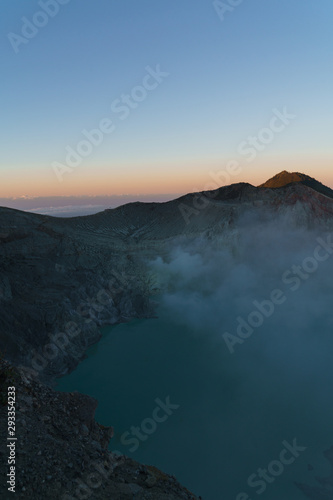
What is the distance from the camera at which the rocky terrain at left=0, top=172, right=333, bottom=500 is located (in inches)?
348

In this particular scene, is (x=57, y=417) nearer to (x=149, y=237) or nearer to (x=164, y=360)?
(x=164, y=360)

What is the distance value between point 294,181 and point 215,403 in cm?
6391

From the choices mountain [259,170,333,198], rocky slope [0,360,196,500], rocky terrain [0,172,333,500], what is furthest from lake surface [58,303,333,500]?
mountain [259,170,333,198]

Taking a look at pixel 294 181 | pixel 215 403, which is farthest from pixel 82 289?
pixel 294 181

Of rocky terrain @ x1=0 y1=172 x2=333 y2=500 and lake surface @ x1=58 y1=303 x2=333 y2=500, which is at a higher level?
rocky terrain @ x1=0 y1=172 x2=333 y2=500

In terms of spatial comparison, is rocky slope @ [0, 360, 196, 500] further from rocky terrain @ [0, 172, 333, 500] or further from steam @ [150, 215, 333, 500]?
steam @ [150, 215, 333, 500]

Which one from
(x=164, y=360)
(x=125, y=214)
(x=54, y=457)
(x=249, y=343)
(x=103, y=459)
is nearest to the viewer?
(x=54, y=457)

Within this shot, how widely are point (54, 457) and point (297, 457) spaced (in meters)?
14.4

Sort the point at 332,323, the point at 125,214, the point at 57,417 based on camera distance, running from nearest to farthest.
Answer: the point at 57,417 < the point at 332,323 < the point at 125,214

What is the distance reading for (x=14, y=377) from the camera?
35.7 feet

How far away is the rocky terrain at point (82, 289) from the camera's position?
885 cm

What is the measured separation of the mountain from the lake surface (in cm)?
4899

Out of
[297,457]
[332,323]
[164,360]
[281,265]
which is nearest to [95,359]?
[164,360]

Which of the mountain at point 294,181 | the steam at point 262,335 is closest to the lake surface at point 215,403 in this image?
the steam at point 262,335
